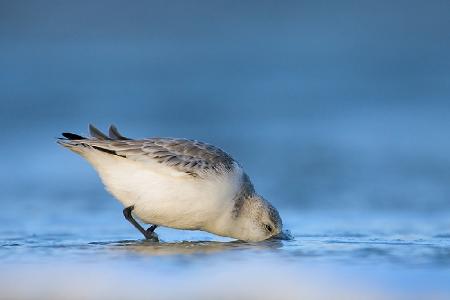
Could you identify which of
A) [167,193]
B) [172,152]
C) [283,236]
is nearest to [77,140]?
[172,152]

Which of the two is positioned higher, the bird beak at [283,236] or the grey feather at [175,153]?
the grey feather at [175,153]

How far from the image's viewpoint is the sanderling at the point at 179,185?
28.3 feet

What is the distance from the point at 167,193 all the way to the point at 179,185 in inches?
4.7

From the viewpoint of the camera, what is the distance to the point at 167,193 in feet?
28.2

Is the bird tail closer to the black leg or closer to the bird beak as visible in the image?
the black leg

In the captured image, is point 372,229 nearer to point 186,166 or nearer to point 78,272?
point 186,166

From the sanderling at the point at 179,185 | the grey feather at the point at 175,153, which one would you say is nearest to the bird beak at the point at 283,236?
the sanderling at the point at 179,185

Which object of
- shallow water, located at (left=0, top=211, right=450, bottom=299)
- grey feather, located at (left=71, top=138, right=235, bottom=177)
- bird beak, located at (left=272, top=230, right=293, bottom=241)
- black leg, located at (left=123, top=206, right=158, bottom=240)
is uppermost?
grey feather, located at (left=71, top=138, right=235, bottom=177)

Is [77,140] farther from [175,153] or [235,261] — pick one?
[235,261]

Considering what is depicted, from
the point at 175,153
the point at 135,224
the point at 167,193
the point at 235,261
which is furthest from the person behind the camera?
the point at 135,224

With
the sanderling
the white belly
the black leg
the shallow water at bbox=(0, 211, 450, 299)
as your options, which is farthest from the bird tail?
the shallow water at bbox=(0, 211, 450, 299)

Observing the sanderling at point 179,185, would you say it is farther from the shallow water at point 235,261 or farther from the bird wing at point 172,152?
the shallow water at point 235,261

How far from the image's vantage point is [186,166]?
8688mm

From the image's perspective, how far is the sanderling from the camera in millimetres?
8617
